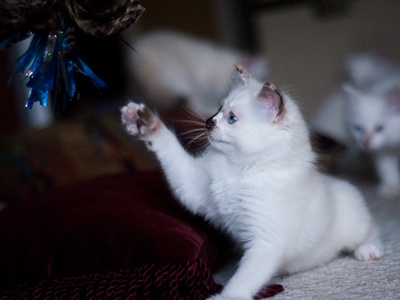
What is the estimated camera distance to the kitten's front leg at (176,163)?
1089 millimetres

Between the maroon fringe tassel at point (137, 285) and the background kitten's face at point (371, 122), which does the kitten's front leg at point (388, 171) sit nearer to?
the background kitten's face at point (371, 122)

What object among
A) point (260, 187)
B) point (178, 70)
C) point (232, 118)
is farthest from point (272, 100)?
point (178, 70)

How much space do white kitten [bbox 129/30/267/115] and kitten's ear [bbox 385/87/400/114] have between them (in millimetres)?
657

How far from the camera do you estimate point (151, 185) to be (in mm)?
1301

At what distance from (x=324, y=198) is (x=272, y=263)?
0.25m

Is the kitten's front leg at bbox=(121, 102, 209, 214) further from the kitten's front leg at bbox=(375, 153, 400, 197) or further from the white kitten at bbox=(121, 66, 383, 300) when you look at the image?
the kitten's front leg at bbox=(375, 153, 400, 197)

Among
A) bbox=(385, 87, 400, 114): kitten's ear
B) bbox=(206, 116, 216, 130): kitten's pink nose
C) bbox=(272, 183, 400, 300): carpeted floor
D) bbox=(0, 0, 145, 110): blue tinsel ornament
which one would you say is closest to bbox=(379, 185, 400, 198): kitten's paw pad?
bbox=(385, 87, 400, 114): kitten's ear

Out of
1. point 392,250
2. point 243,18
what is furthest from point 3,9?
point 243,18

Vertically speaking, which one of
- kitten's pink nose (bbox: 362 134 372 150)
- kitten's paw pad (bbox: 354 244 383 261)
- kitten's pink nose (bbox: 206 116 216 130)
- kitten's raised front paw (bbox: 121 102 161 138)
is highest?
kitten's pink nose (bbox: 206 116 216 130)

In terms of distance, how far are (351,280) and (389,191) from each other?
1.00m

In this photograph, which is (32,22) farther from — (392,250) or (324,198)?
(392,250)

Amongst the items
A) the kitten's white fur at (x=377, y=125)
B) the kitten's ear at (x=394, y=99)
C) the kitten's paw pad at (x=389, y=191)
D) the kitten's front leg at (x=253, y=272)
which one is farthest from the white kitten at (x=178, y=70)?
the kitten's front leg at (x=253, y=272)

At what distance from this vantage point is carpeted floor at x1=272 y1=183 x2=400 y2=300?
864mm

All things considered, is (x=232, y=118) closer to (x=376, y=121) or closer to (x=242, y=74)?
(x=242, y=74)
